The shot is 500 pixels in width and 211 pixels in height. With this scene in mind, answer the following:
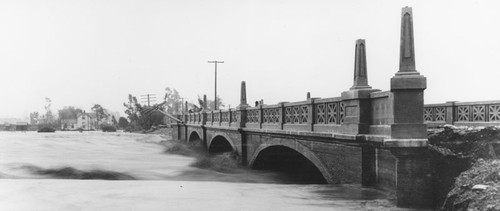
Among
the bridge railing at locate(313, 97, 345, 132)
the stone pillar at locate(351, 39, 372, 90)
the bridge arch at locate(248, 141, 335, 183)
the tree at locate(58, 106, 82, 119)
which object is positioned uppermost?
the tree at locate(58, 106, 82, 119)

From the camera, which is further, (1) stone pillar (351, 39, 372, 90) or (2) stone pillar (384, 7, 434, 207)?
(1) stone pillar (351, 39, 372, 90)

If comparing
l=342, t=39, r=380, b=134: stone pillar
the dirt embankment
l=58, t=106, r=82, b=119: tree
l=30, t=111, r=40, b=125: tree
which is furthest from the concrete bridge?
l=30, t=111, r=40, b=125: tree

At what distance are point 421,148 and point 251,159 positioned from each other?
13.2 metres

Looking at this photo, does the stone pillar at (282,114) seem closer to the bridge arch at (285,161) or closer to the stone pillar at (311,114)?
the bridge arch at (285,161)

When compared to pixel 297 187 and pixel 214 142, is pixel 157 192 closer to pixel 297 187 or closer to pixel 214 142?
pixel 297 187

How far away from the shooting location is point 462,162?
9523 mm

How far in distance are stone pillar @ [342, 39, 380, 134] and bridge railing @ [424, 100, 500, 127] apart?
26.0ft

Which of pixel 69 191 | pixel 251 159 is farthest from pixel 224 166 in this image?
pixel 69 191

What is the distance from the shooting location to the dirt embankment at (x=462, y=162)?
847cm

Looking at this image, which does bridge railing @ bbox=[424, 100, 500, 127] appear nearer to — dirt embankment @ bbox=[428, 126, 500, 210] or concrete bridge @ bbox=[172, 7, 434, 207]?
concrete bridge @ bbox=[172, 7, 434, 207]

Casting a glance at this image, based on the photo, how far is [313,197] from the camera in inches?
492

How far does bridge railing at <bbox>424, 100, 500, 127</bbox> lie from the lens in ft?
63.6

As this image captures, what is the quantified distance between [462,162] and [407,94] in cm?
177

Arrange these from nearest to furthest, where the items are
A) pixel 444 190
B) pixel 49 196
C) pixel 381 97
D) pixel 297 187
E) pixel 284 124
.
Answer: pixel 444 190
pixel 381 97
pixel 49 196
pixel 297 187
pixel 284 124
